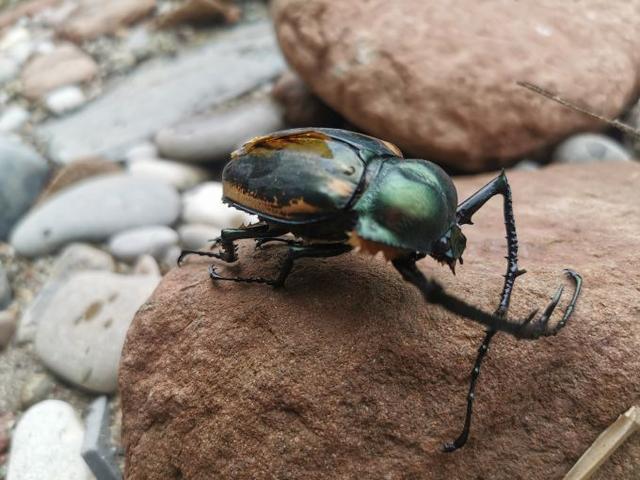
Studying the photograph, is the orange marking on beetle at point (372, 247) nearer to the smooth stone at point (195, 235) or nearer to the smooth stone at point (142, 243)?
the smooth stone at point (195, 235)

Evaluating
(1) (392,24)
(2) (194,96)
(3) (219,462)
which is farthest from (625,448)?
(2) (194,96)

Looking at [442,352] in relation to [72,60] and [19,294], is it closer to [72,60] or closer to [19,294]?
[19,294]

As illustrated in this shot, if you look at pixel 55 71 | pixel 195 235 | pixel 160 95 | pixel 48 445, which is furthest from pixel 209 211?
pixel 55 71

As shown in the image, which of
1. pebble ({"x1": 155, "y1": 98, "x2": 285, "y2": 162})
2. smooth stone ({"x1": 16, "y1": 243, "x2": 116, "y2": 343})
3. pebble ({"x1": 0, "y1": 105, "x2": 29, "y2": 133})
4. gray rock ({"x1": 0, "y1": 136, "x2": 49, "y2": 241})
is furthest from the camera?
pebble ({"x1": 0, "y1": 105, "x2": 29, "y2": 133})

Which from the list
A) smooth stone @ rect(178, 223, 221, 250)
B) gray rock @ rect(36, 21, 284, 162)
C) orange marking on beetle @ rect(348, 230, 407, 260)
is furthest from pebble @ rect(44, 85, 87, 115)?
orange marking on beetle @ rect(348, 230, 407, 260)

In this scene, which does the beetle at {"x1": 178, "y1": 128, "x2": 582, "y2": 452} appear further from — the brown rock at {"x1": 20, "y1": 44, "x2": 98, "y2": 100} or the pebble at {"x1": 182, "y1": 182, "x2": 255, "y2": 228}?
the brown rock at {"x1": 20, "y1": 44, "x2": 98, "y2": 100}

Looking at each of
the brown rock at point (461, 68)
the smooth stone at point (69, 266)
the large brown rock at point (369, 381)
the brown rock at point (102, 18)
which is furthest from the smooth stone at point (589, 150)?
the brown rock at point (102, 18)
